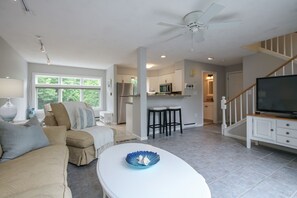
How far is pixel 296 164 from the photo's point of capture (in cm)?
247

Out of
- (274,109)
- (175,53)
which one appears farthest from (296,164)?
(175,53)

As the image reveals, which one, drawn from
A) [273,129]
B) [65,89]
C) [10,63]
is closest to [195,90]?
[273,129]

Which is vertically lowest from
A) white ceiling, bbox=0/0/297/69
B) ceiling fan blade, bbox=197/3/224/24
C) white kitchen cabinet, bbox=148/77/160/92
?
white kitchen cabinet, bbox=148/77/160/92

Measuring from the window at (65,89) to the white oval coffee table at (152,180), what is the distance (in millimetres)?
5825

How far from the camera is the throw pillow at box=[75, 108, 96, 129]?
286 cm

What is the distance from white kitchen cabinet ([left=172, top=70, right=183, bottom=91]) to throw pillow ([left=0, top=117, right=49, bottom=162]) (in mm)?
4503

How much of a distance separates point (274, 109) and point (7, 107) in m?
4.69

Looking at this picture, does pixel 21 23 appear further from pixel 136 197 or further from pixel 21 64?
pixel 136 197

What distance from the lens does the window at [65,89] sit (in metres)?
5.95

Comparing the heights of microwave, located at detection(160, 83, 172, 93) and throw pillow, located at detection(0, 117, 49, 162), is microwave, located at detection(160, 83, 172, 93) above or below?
above

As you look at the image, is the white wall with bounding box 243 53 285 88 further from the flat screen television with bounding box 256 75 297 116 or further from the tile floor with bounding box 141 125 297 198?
the tile floor with bounding box 141 125 297 198

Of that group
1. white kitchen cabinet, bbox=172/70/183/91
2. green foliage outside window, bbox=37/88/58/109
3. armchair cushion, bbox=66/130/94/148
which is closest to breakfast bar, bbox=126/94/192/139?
white kitchen cabinet, bbox=172/70/183/91

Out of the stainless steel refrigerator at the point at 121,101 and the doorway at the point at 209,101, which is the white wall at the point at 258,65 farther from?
the stainless steel refrigerator at the point at 121,101

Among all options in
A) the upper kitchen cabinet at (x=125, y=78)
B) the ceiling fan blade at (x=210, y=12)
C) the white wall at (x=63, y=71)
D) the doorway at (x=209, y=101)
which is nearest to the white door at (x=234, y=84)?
the doorway at (x=209, y=101)
